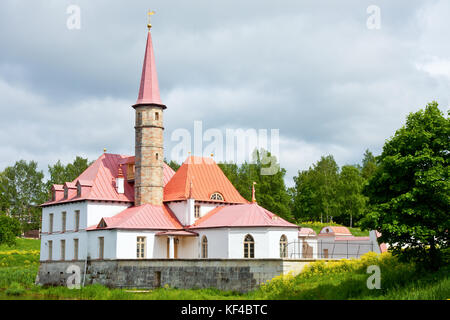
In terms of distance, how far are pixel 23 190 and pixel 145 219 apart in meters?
58.1

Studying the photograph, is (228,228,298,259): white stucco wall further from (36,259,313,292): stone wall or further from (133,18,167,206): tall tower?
(133,18,167,206): tall tower

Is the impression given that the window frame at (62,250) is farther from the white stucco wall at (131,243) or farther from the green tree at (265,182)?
the green tree at (265,182)

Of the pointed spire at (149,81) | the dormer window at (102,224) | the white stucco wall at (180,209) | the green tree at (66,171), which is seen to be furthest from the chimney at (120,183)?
the green tree at (66,171)

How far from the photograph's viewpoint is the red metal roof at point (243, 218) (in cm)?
4542

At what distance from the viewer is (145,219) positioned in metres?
49.0

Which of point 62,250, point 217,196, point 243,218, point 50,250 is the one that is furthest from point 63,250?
point 243,218

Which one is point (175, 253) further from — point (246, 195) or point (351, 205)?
point (351, 205)

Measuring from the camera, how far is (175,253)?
50000 mm

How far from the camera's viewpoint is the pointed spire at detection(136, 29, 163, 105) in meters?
52.2

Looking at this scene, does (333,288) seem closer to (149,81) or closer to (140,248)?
(140,248)

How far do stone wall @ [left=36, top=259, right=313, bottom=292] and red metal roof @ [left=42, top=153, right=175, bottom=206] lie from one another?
19.4 ft

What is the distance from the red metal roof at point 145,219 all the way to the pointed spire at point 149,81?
9.52 meters
